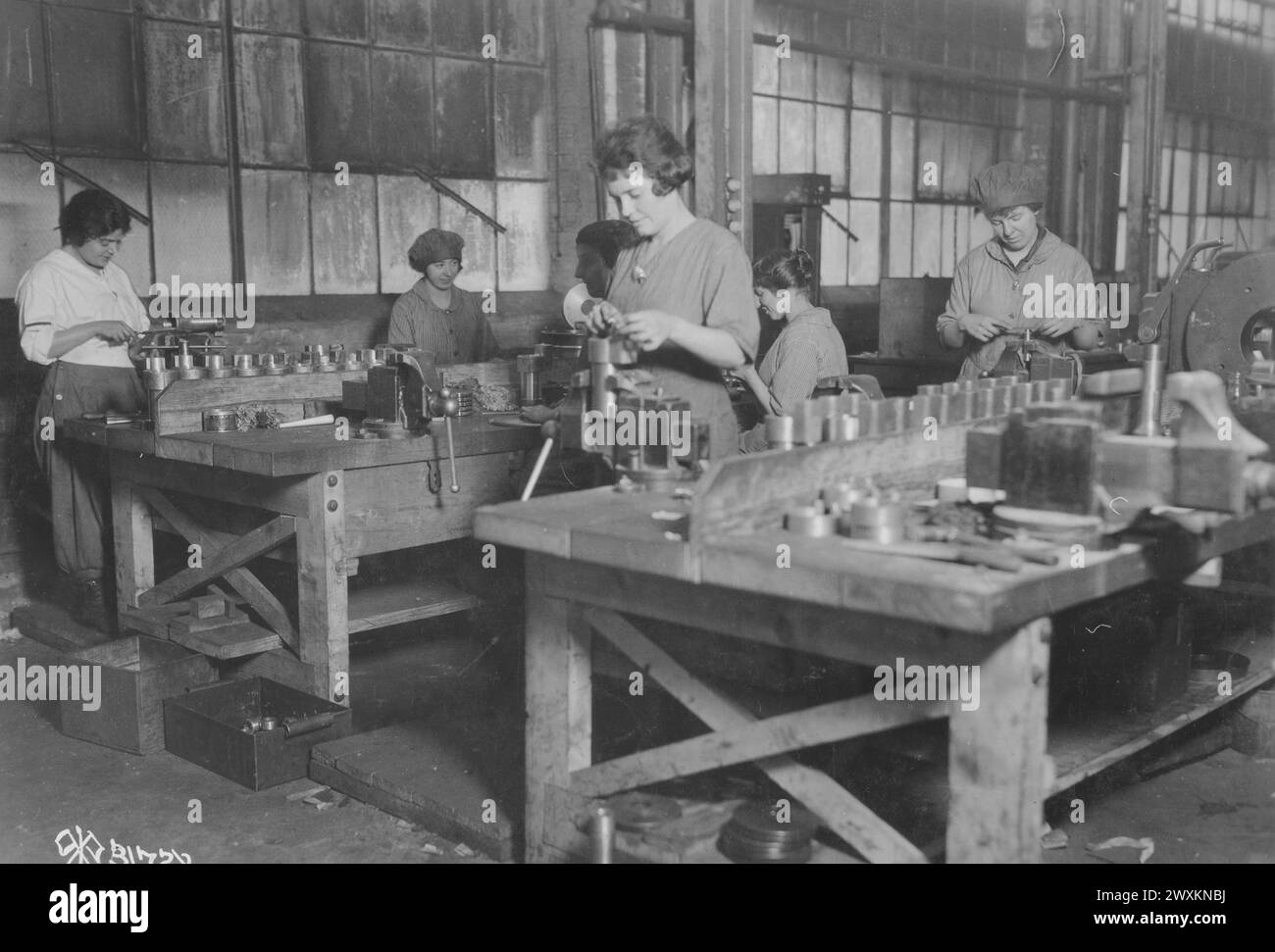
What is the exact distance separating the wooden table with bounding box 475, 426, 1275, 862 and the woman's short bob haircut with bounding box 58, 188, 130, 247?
2814 millimetres

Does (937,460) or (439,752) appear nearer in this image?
(937,460)

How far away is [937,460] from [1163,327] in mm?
1615

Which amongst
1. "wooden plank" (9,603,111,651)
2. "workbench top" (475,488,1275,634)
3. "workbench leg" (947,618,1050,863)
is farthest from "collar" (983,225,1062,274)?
"wooden plank" (9,603,111,651)

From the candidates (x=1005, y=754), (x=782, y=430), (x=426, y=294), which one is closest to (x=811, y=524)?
(x=782, y=430)

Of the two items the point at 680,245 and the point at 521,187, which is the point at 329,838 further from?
the point at 521,187

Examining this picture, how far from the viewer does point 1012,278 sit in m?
4.48

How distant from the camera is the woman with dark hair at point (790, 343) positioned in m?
4.19

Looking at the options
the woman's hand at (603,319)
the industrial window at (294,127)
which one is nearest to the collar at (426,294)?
the industrial window at (294,127)

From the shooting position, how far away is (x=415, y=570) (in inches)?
203

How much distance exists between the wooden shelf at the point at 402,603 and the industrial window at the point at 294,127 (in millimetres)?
2189

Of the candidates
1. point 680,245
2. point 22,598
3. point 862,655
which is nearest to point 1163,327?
point 680,245

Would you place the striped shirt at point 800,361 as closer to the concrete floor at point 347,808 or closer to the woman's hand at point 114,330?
the concrete floor at point 347,808

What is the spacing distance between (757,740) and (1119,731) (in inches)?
37.0

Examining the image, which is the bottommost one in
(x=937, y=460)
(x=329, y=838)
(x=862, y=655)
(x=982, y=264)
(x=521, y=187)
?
(x=329, y=838)
